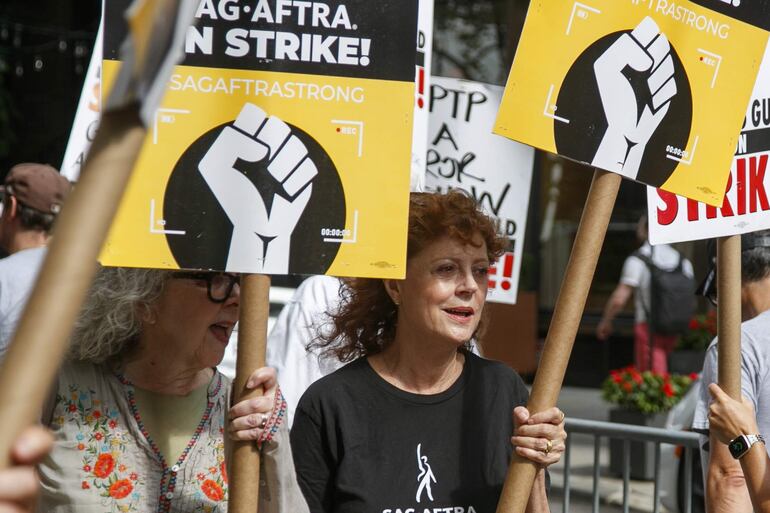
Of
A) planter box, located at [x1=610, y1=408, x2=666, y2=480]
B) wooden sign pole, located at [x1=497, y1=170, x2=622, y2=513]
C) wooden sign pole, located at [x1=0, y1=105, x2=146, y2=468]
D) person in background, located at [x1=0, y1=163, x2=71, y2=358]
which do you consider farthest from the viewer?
planter box, located at [x1=610, y1=408, x2=666, y2=480]

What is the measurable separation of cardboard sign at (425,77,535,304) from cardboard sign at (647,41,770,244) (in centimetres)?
198

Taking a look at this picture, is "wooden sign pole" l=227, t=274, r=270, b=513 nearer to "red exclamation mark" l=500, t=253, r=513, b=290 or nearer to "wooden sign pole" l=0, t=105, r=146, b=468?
"wooden sign pole" l=0, t=105, r=146, b=468

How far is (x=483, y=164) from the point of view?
5387 mm

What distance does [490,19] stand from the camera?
43.7 ft

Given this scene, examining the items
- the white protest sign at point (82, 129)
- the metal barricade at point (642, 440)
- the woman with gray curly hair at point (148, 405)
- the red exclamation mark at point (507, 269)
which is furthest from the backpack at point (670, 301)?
the woman with gray curly hair at point (148, 405)

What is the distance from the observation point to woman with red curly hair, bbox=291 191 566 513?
9.08 ft

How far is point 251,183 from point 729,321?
1.34 m

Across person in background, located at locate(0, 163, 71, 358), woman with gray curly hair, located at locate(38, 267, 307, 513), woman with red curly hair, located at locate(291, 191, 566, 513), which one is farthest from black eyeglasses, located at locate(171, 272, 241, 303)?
person in background, located at locate(0, 163, 71, 358)

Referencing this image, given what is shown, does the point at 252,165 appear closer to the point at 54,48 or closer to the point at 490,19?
the point at 54,48

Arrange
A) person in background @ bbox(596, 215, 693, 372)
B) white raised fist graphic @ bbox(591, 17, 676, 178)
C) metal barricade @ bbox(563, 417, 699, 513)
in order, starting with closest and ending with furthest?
1. white raised fist graphic @ bbox(591, 17, 676, 178)
2. metal barricade @ bbox(563, 417, 699, 513)
3. person in background @ bbox(596, 215, 693, 372)

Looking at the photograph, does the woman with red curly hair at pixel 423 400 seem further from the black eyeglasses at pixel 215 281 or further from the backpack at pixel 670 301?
the backpack at pixel 670 301

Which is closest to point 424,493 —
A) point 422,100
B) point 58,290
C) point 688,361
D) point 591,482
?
point 58,290

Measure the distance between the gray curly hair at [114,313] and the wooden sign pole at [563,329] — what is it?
93cm

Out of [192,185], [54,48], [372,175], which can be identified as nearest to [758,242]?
[372,175]
